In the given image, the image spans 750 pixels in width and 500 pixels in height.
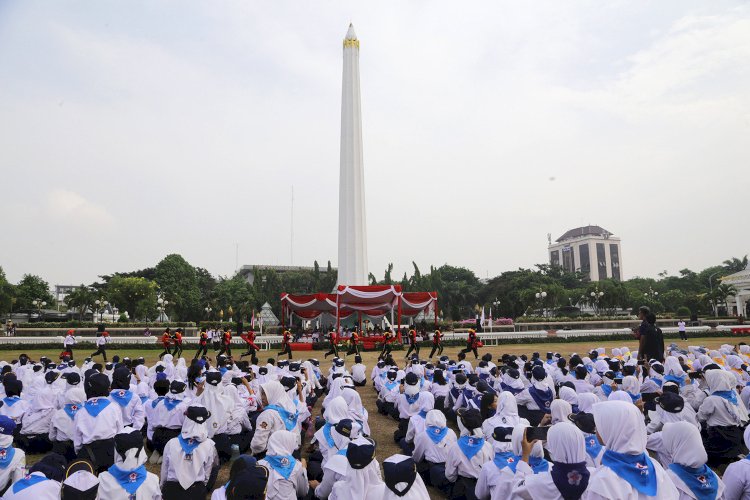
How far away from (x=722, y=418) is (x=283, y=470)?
6.30 m

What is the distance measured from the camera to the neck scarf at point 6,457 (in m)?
5.25

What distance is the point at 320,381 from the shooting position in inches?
547

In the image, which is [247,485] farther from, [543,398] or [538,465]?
[543,398]

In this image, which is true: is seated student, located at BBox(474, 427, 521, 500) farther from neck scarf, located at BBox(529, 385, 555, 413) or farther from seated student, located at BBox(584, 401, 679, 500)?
neck scarf, located at BBox(529, 385, 555, 413)

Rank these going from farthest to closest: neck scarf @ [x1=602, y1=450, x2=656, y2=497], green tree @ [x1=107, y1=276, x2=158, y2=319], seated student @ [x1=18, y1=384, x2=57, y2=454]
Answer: green tree @ [x1=107, y1=276, x2=158, y2=319] < seated student @ [x1=18, y1=384, x2=57, y2=454] < neck scarf @ [x1=602, y1=450, x2=656, y2=497]

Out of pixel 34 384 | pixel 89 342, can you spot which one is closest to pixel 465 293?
pixel 89 342

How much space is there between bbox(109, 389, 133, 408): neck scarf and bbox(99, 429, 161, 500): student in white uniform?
344 centimetres

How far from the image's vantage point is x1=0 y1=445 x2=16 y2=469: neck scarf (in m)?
5.25

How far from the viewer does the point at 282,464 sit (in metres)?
5.02

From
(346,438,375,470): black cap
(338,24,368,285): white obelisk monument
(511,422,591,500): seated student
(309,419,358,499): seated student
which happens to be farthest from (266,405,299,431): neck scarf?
(338,24,368,285): white obelisk monument

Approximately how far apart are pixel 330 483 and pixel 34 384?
754cm

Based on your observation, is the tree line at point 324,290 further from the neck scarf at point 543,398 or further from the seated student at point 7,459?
the seated student at point 7,459

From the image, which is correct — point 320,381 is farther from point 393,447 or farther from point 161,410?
point 161,410

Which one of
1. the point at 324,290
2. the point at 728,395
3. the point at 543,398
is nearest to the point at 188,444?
the point at 543,398
